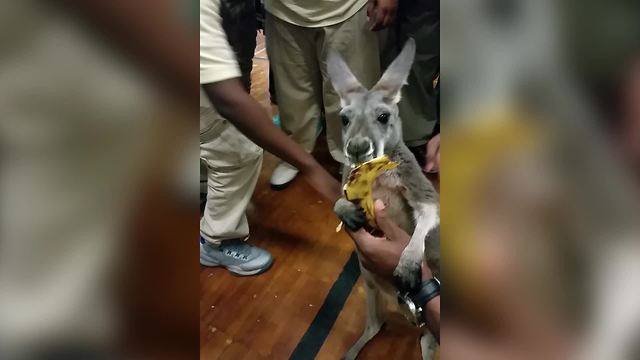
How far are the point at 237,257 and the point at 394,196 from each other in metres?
0.23

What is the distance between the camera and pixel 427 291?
1.79ft

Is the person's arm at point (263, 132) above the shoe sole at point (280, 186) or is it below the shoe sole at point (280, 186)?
above

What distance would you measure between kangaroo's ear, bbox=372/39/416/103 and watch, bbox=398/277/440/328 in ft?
0.63

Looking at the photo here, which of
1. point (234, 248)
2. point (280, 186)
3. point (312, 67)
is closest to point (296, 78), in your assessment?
point (312, 67)

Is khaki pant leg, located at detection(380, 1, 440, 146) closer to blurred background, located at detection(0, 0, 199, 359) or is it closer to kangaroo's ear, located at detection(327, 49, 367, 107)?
kangaroo's ear, located at detection(327, 49, 367, 107)

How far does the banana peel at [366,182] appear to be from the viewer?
1.77ft

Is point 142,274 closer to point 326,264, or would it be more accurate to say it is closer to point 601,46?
point 326,264

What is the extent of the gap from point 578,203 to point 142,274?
37 centimetres

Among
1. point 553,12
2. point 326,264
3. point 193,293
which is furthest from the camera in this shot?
point 326,264

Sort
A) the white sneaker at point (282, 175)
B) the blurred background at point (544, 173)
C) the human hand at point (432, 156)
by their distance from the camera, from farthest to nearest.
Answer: the white sneaker at point (282, 175), the human hand at point (432, 156), the blurred background at point (544, 173)

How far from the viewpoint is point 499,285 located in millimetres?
454

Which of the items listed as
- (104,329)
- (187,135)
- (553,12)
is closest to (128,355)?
(104,329)

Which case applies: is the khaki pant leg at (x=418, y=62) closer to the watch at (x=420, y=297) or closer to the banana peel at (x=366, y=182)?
the banana peel at (x=366, y=182)

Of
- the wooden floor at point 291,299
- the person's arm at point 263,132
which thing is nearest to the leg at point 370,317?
the wooden floor at point 291,299
